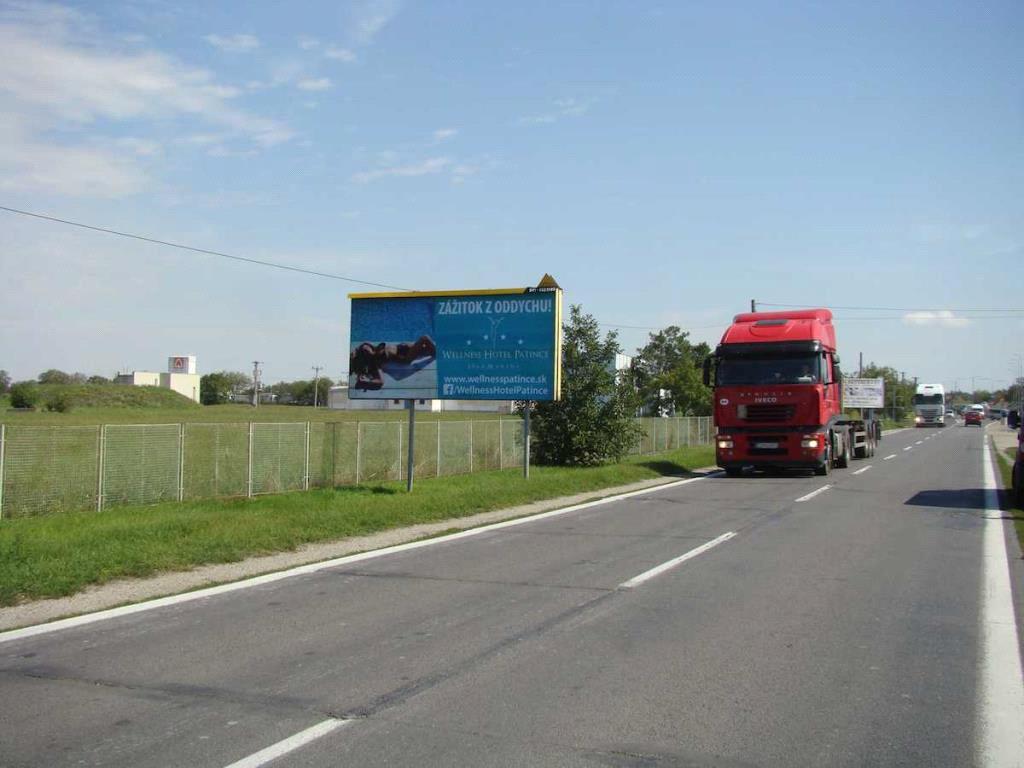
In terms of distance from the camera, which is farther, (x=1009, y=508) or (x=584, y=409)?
(x=584, y=409)

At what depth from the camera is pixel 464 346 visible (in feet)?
64.6

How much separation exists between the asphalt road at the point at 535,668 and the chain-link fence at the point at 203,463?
7.85 m

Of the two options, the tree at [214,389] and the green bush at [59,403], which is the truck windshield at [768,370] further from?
the tree at [214,389]

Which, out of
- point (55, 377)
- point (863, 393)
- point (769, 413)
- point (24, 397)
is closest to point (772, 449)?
point (769, 413)

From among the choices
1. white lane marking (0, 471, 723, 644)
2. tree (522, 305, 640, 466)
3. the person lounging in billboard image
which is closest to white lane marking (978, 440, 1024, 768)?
white lane marking (0, 471, 723, 644)

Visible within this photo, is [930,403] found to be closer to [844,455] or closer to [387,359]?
[844,455]

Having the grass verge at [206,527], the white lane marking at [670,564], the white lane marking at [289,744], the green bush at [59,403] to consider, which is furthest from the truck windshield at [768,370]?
the green bush at [59,403]

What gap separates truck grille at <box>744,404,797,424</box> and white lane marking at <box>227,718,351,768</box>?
2214 centimetres

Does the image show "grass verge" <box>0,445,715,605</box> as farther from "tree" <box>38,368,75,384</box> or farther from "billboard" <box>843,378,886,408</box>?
"tree" <box>38,368,75,384</box>

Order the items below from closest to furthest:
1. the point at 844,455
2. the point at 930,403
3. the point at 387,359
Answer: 1. the point at 387,359
2. the point at 844,455
3. the point at 930,403

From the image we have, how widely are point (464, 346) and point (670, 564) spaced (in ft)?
31.0

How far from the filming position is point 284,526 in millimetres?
13648

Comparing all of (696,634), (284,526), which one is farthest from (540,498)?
(696,634)

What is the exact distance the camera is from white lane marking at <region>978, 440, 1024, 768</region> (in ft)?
17.0
